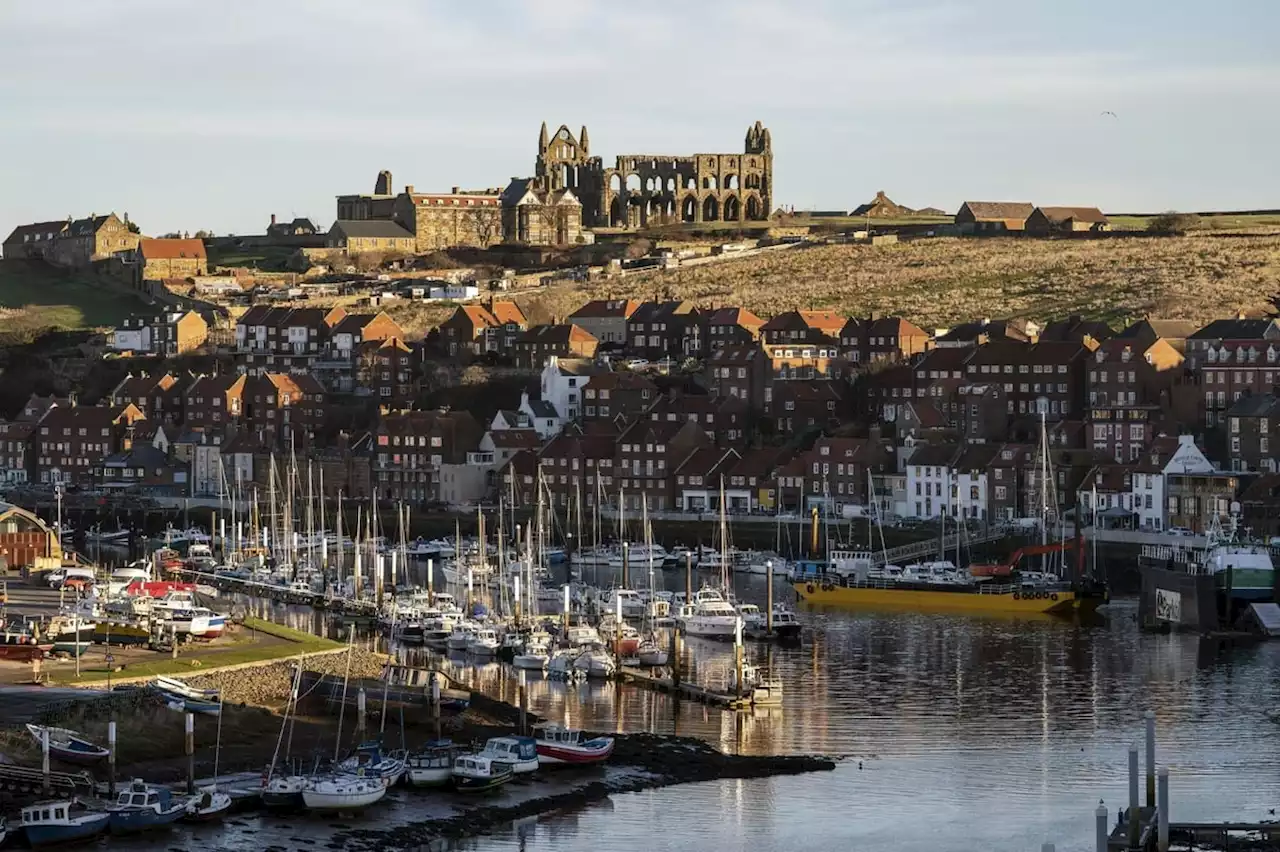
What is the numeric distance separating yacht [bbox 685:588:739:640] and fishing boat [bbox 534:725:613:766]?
17624mm

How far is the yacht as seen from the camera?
6350 centimetres

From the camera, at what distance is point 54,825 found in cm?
3719

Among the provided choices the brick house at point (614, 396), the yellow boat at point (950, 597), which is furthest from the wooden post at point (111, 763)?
the brick house at point (614, 396)

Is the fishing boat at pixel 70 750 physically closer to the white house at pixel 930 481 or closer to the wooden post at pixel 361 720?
the wooden post at pixel 361 720

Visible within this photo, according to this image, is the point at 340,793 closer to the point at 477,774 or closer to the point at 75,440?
the point at 477,774

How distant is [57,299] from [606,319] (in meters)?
35.5

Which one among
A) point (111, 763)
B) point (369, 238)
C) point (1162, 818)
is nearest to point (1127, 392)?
point (111, 763)

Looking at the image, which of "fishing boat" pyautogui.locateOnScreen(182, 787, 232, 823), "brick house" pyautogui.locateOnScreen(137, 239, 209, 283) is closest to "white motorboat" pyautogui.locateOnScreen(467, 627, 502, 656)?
"fishing boat" pyautogui.locateOnScreen(182, 787, 232, 823)

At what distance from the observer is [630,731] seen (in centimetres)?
4894

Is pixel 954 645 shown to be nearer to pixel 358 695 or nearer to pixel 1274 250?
pixel 358 695

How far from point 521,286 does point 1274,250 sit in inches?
1435

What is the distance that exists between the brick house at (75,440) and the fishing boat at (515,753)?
6290cm

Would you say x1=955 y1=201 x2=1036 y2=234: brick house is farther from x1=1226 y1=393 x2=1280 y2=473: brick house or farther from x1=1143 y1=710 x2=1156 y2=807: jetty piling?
x1=1143 y1=710 x2=1156 y2=807: jetty piling

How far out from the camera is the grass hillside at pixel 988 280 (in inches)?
4734
